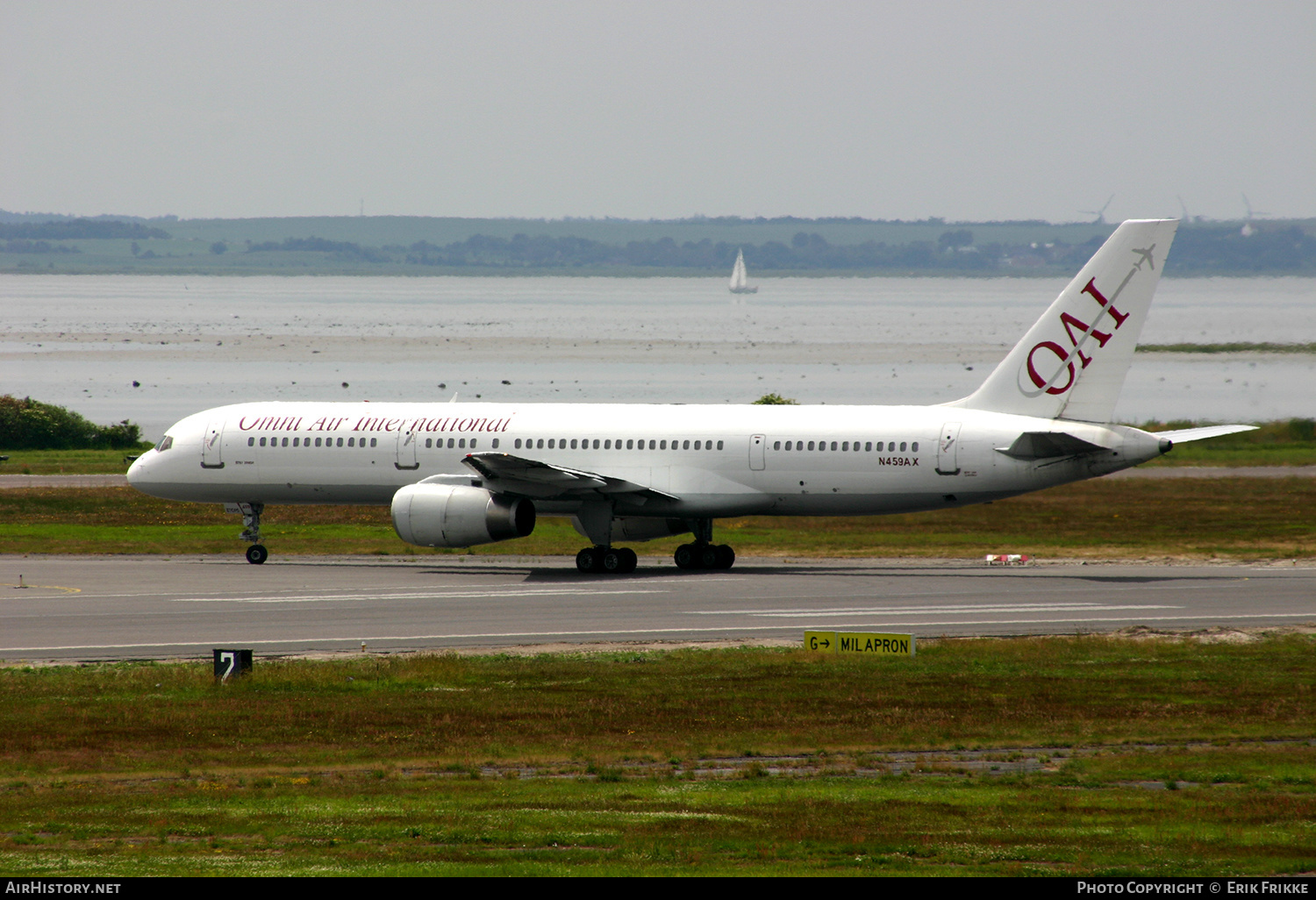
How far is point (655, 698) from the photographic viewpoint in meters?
23.8

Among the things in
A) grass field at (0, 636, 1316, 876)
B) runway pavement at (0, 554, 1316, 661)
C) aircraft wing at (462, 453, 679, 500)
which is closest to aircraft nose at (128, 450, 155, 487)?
runway pavement at (0, 554, 1316, 661)

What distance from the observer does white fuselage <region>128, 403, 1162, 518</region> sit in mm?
40469

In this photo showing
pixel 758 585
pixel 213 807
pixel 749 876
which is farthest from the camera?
pixel 758 585

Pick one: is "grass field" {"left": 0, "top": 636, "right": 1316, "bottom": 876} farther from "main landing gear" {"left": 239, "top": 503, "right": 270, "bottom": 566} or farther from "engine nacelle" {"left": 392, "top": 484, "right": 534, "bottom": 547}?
"main landing gear" {"left": 239, "top": 503, "right": 270, "bottom": 566}

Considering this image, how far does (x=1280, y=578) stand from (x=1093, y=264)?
9.24m

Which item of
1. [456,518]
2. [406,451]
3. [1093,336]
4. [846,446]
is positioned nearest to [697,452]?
[846,446]

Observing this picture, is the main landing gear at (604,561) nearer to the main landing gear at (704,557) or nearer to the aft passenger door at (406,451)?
the main landing gear at (704,557)

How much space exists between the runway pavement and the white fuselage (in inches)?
83.7

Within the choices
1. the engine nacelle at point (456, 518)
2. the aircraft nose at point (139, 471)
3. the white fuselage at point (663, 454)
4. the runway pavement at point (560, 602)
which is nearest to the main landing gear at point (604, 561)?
the runway pavement at point (560, 602)

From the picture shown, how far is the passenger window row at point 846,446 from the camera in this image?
134 feet

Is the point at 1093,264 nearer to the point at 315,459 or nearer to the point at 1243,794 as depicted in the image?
the point at 315,459

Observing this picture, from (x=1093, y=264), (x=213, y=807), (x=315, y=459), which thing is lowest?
(x=213, y=807)

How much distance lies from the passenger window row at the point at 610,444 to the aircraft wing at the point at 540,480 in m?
1.05

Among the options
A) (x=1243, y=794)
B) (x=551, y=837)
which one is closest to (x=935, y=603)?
(x=1243, y=794)
